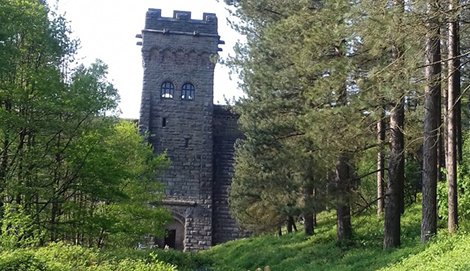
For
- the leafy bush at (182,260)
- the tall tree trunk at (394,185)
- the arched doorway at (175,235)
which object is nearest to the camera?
the tall tree trunk at (394,185)

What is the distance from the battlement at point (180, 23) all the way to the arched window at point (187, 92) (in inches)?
120

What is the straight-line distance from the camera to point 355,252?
14195mm

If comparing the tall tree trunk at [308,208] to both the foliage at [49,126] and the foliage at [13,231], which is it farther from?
the foliage at [13,231]

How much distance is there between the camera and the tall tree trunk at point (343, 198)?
557 inches

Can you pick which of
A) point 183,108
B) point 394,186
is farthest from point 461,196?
point 183,108

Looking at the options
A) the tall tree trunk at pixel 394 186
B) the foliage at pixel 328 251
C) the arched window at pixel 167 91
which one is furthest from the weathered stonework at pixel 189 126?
the tall tree trunk at pixel 394 186

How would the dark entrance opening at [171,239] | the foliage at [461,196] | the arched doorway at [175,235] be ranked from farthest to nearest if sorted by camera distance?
the dark entrance opening at [171,239] < the arched doorway at [175,235] < the foliage at [461,196]

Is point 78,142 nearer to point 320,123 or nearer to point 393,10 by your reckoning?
point 320,123

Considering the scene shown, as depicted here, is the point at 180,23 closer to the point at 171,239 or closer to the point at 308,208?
the point at 171,239

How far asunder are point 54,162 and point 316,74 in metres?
7.79

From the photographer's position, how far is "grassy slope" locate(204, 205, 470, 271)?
10.2 meters

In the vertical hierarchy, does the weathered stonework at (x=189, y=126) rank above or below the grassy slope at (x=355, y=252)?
above

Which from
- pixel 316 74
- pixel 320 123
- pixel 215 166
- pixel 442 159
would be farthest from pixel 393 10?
pixel 215 166

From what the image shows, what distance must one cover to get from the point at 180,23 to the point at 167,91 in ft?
13.3
